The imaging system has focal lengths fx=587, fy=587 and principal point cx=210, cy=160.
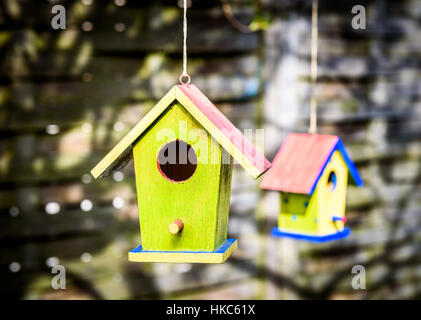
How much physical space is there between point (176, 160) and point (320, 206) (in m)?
0.55

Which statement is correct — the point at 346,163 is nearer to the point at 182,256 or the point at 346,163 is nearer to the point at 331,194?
the point at 331,194

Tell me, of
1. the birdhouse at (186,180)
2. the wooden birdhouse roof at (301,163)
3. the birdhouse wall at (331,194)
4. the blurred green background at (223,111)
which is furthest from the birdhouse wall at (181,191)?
the blurred green background at (223,111)

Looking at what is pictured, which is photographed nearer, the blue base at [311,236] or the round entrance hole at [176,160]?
the round entrance hole at [176,160]

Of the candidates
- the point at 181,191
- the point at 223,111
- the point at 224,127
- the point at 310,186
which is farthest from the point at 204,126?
the point at 223,111

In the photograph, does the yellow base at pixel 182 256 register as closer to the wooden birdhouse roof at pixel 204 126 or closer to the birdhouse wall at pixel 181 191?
the birdhouse wall at pixel 181 191

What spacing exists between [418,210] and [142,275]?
1905mm

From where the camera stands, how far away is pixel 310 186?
1998mm

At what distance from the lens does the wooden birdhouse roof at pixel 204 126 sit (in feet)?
5.24

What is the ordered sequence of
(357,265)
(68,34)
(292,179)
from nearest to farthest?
(292,179), (68,34), (357,265)

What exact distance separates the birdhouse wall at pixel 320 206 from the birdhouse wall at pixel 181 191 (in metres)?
0.49

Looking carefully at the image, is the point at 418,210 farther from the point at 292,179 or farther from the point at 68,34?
the point at 68,34

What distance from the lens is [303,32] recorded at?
3170mm

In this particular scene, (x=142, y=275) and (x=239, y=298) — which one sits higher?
(x=142, y=275)
